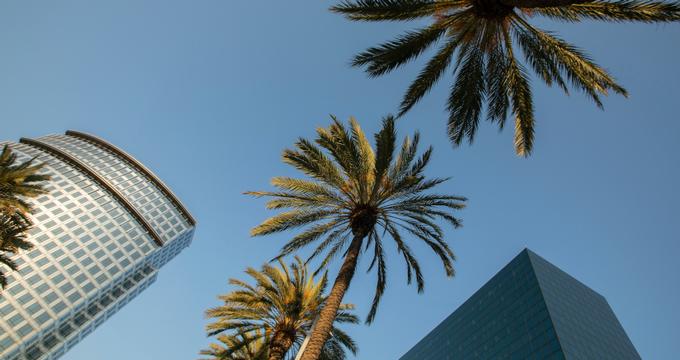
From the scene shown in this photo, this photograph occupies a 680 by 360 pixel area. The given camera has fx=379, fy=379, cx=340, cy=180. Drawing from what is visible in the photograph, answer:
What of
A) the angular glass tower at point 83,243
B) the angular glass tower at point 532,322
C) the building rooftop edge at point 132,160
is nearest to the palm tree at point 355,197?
the angular glass tower at point 532,322

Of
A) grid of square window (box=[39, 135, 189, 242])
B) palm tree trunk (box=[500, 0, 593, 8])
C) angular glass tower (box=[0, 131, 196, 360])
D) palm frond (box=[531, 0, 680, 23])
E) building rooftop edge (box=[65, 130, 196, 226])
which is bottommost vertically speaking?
palm tree trunk (box=[500, 0, 593, 8])

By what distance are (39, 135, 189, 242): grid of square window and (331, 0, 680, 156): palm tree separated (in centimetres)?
11413

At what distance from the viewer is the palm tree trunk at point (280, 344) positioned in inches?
625

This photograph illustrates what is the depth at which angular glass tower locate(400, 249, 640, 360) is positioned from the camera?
52222 millimetres

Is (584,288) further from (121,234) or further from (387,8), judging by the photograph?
(121,234)

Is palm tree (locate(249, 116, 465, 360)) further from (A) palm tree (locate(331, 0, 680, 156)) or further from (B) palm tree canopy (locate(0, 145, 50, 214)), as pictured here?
(B) palm tree canopy (locate(0, 145, 50, 214))

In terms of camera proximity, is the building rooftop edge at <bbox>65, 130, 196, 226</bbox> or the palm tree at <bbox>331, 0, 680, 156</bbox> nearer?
the palm tree at <bbox>331, 0, 680, 156</bbox>

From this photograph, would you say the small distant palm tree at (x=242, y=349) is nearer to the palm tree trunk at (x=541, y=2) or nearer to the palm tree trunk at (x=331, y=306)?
the palm tree trunk at (x=331, y=306)

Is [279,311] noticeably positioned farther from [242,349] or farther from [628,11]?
[628,11]

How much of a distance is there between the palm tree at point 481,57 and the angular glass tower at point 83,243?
87.9m

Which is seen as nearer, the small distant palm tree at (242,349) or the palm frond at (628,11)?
the palm frond at (628,11)

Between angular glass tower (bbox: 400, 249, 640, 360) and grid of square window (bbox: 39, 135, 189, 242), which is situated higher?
grid of square window (bbox: 39, 135, 189, 242)

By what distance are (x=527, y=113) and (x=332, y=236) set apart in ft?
26.1

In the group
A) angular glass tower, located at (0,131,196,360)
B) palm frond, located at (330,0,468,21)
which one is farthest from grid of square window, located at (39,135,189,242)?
palm frond, located at (330,0,468,21)
